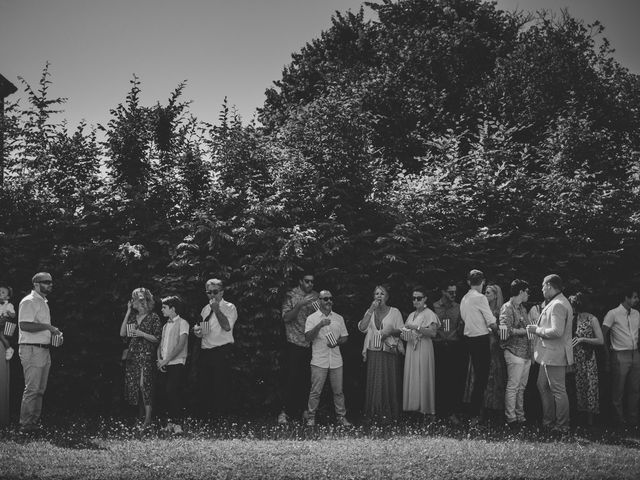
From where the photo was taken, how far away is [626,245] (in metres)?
14.4

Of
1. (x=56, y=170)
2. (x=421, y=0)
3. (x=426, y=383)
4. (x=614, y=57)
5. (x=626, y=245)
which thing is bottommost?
(x=426, y=383)

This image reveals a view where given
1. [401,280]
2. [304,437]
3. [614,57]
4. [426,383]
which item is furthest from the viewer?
[614,57]

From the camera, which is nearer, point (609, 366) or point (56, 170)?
point (609, 366)

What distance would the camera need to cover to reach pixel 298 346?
12227 millimetres

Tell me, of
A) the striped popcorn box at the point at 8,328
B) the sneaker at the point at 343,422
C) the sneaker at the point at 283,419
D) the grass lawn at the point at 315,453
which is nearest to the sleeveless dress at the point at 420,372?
the grass lawn at the point at 315,453

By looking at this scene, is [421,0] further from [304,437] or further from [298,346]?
[304,437]

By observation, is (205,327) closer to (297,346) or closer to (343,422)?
(297,346)

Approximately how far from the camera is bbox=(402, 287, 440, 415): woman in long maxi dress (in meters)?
11.8

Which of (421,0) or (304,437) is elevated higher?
(421,0)

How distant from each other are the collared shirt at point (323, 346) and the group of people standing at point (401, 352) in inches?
0.6

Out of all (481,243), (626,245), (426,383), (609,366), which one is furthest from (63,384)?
(626,245)

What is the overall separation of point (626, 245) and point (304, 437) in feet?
26.0

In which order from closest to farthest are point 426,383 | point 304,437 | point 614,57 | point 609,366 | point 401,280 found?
point 304,437, point 426,383, point 609,366, point 401,280, point 614,57

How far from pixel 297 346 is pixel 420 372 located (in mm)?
2084
